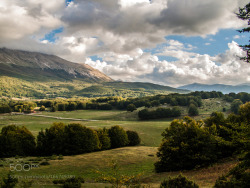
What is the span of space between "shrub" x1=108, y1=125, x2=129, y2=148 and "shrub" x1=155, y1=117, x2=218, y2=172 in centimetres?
3439

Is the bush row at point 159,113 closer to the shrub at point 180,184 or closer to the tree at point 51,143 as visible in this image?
the tree at point 51,143

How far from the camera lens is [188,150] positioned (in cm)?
3909

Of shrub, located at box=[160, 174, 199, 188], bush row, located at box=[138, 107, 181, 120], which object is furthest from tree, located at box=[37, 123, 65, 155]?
bush row, located at box=[138, 107, 181, 120]

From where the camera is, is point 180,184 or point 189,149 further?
point 189,149

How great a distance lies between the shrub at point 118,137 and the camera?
242ft

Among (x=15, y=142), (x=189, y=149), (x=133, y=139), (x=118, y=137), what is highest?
(x=189, y=149)

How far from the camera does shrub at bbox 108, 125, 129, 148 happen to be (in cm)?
7375

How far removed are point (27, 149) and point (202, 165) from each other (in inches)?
2163

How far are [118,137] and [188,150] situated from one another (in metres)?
39.0

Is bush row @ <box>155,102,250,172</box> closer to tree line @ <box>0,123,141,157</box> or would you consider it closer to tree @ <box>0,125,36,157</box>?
tree line @ <box>0,123,141,157</box>

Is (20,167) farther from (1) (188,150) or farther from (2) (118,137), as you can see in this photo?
(2) (118,137)

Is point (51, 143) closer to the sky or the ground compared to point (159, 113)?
closer to the ground

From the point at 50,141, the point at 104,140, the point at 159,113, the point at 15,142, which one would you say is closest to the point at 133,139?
the point at 104,140

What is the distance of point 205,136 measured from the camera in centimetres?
4003
